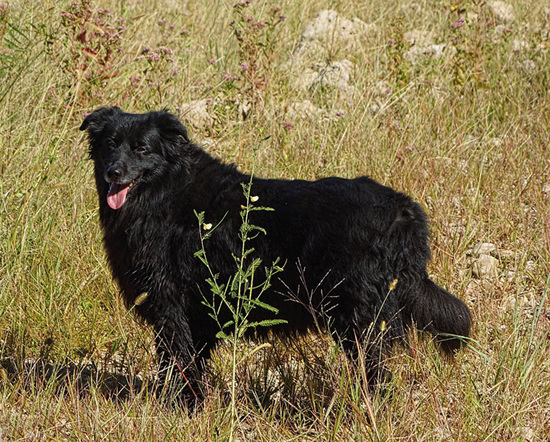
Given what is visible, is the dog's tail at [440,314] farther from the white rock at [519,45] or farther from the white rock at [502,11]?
the white rock at [502,11]

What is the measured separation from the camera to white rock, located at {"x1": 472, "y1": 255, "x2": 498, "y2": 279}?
4926mm

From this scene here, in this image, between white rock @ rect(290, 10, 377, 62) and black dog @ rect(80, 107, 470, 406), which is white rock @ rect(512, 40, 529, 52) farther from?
black dog @ rect(80, 107, 470, 406)

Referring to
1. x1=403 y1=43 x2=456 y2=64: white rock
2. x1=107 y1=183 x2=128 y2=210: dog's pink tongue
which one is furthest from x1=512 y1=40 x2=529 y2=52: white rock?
x1=107 y1=183 x2=128 y2=210: dog's pink tongue

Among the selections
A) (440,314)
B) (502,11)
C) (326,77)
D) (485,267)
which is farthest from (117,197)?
(502,11)

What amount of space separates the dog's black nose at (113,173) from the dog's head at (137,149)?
34 millimetres

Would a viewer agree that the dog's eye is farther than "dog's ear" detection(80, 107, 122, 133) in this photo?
No

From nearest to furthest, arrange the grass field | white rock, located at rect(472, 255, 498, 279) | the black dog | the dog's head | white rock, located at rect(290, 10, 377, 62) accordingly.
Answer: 1. the grass field
2. the black dog
3. the dog's head
4. white rock, located at rect(472, 255, 498, 279)
5. white rock, located at rect(290, 10, 377, 62)

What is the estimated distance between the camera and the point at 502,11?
8.65 meters

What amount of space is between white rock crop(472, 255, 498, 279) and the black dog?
1480 millimetres

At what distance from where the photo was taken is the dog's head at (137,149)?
3.96 m

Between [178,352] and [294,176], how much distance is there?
7.67ft

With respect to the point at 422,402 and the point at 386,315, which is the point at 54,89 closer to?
the point at 386,315

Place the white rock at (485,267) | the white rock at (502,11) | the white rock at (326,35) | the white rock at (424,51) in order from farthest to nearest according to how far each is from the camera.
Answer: the white rock at (502,11) < the white rock at (326,35) < the white rock at (424,51) < the white rock at (485,267)

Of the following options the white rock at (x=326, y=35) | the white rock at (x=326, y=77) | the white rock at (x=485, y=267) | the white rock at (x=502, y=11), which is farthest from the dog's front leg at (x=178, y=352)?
the white rock at (x=502, y=11)
